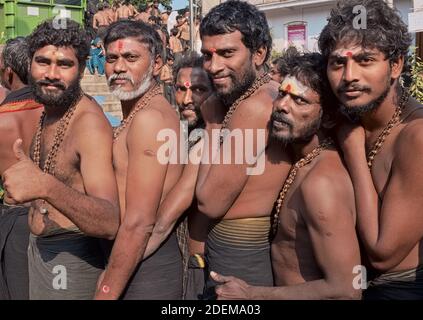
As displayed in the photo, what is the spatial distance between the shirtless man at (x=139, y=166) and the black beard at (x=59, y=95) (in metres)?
0.21

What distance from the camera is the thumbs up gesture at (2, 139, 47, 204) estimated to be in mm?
2115

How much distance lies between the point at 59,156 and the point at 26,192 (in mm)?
553

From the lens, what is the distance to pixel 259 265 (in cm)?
253

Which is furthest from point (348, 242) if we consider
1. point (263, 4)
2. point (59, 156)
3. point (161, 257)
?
point (263, 4)

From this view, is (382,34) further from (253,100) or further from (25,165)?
(25,165)

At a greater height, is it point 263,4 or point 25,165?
point 263,4

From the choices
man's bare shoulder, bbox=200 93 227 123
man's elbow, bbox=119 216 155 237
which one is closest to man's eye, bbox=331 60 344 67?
man's bare shoulder, bbox=200 93 227 123

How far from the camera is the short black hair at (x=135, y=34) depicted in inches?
108

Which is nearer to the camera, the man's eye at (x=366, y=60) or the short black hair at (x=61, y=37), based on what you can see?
the man's eye at (x=366, y=60)

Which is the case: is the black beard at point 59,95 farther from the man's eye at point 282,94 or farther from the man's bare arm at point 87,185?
the man's eye at point 282,94

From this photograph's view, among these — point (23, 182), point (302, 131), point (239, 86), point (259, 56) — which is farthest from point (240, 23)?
point (23, 182)

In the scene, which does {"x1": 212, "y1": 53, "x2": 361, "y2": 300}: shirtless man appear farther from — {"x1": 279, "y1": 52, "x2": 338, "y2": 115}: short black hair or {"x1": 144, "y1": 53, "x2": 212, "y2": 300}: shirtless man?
{"x1": 144, "y1": 53, "x2": 212, "y2": 300}: shirtless man

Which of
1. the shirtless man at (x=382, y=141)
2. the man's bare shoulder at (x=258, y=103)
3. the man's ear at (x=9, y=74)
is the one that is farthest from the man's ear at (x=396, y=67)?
the man's ear at (x=9, y=74)

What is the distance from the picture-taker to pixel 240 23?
2639mm
